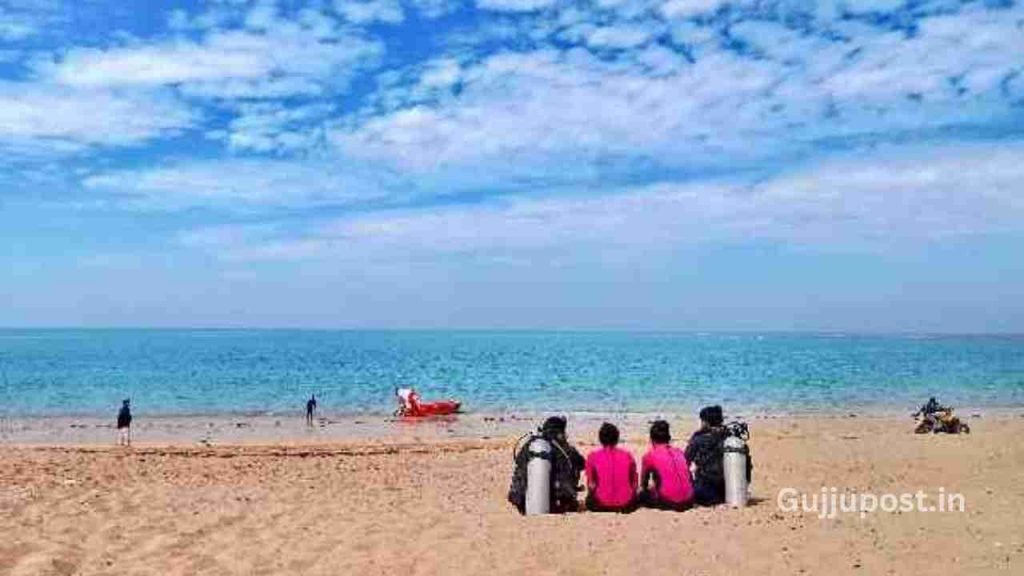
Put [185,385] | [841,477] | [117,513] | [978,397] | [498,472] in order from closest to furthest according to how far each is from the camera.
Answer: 1. [117,513]
2. [841,477]
3. [498,472]
4. [978,397]
5. [185,385]

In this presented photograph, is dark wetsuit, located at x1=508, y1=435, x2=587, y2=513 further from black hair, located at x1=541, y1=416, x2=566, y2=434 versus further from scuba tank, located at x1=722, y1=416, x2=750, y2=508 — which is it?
scuba tank, located at x1=722, y1=416, x2=750, y2=508

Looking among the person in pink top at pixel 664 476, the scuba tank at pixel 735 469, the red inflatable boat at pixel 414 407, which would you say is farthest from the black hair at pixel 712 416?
the red inflatable boat at pixel 414 407

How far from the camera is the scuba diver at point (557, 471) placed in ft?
37.5

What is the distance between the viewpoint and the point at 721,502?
11750mm

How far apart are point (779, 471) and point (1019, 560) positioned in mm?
7546

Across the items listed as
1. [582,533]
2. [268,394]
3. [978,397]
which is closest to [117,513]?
[582,533]

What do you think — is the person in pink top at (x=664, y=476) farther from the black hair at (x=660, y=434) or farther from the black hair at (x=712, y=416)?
the black hair at (x=712, y=416)

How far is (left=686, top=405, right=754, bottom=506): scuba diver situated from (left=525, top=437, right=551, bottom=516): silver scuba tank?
192cm

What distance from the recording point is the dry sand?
8781 millimetres

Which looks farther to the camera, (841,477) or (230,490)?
(841,477)

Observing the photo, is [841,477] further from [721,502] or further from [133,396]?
[133,396]

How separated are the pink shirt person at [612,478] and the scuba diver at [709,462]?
3.14ft

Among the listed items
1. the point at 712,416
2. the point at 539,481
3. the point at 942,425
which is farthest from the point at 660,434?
the point at 942,425

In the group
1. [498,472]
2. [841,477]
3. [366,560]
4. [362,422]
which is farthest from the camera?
[362,422]
